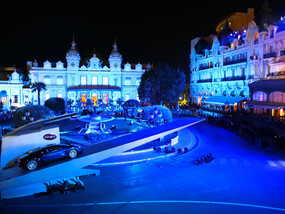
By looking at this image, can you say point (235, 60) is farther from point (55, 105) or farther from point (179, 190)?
point (179, 190)

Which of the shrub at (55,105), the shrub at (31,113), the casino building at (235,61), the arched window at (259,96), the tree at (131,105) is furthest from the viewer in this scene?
the shrub at (55,105)

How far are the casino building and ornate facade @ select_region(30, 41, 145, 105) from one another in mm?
13263

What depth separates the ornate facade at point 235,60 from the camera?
1468 inches

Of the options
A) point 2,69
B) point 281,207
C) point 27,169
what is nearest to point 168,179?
point 281,207

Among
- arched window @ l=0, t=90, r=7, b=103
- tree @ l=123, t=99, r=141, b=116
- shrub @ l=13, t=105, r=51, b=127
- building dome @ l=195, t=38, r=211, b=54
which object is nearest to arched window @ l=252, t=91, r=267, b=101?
tree @ l=123, t=99, r=141, b=116

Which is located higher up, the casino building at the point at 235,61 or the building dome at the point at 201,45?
the building dome at the point at 201,45

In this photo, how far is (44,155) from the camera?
13.3m

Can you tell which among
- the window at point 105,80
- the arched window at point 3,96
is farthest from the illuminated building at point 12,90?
the window at point 105,80

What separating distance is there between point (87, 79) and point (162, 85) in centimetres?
1941

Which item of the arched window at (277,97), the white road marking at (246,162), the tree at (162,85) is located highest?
the tree at (162,85)

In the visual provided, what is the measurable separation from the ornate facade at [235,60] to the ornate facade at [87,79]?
12.9 meters

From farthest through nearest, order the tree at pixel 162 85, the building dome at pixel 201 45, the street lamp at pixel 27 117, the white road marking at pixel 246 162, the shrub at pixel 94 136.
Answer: the building dome at pixel 201 45 < the tree at pixel 162 85 < the street lamp at pixel 27 117 < the shrub at pixel 94 136 < the white road marking at pixel 246 162

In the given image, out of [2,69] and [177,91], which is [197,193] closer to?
[177,91]

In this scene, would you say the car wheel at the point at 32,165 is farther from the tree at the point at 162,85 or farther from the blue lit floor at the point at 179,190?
the tree at the point at 162,85
